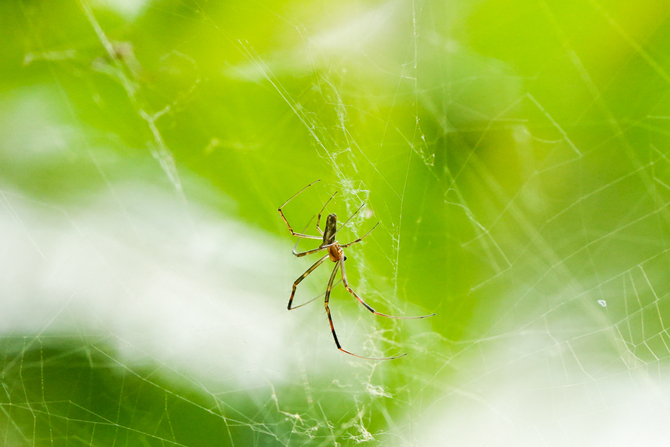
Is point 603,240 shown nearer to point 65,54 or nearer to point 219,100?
point 219,100

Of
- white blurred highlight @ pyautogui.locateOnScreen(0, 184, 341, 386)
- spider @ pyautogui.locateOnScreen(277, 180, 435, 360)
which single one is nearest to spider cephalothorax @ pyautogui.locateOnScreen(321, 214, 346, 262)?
spider @ pyautogui.locateOnScreen(277, 180, 435, 360)

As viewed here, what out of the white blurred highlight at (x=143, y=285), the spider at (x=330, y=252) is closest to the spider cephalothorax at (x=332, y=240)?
the spider at (x=330, y=252)

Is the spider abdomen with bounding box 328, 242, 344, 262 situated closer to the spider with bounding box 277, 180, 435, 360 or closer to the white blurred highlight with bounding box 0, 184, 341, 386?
the spider with bounding box 277, 180, 435, 360

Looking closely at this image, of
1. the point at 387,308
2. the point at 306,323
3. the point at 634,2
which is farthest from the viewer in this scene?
the point at 306,323

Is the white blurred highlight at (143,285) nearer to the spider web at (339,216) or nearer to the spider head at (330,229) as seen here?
the spider web at (339,216)

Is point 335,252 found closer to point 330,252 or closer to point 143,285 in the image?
point 330,252

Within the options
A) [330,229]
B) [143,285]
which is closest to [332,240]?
[330,229]

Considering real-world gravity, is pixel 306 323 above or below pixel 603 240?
below

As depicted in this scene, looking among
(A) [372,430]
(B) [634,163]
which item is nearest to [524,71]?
(B) [634,163]
